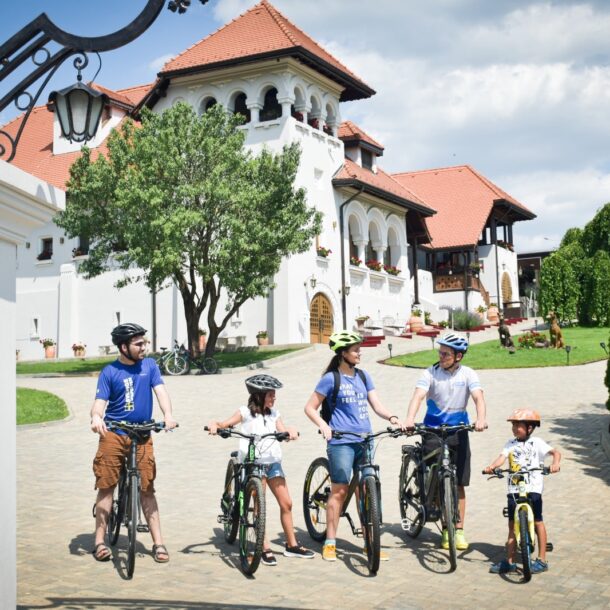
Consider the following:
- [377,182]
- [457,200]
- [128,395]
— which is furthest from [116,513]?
[457,200]

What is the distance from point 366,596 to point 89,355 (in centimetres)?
3515

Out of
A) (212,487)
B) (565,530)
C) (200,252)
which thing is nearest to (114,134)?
(200,252)

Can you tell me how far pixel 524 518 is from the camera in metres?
7.39

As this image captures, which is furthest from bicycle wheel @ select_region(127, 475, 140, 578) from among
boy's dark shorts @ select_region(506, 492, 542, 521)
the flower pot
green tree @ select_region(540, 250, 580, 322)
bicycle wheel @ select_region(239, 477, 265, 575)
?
green tree @ select_region(540, 250, 580, 322)

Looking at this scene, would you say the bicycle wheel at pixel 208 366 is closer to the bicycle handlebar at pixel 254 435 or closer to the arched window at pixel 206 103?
the arched window at pixel 206 103

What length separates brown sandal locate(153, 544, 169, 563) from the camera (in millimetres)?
7992

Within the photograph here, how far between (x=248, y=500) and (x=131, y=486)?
3.21 ft

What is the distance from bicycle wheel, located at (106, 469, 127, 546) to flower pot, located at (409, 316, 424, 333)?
35.6 metres

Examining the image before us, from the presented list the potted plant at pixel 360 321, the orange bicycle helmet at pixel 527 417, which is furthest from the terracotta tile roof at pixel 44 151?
the orange bicycle helmet at pixel 527 417

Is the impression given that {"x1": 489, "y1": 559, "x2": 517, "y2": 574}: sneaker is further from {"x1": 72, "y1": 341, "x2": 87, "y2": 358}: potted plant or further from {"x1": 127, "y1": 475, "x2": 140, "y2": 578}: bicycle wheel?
{"x1": 72, "y1": 341, "x2": 87, "y2": 358}: potted plant

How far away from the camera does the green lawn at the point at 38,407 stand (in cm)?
1844

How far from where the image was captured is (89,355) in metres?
40.8

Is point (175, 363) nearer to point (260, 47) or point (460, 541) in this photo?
point (260, 47)

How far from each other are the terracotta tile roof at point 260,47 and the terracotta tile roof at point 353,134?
6.03 feet
